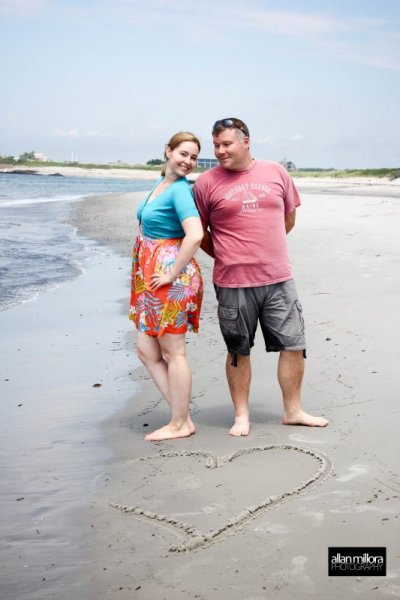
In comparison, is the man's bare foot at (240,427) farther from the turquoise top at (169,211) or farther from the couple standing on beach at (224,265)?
the turquoise top at (169,211)

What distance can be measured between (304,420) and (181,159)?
64.1 inches

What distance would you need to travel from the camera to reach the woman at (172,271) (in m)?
4.21

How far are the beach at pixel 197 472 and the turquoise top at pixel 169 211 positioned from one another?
1.17 metres

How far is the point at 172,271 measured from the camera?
4.23m

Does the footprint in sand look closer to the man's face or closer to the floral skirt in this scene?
the floral skirt

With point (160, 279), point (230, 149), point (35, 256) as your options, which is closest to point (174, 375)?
point (160, 279)

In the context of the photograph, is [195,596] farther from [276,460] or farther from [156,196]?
[156,196]

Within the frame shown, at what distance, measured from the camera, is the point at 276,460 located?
3.99 m

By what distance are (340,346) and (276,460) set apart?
2278 mm

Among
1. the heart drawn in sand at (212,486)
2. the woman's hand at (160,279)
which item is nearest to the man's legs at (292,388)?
the heart drawn in sand at (212,486)

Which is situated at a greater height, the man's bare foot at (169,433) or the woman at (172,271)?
the woman at (172,271)

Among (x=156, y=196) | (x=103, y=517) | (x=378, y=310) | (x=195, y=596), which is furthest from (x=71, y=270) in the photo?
(x=195, y=596)

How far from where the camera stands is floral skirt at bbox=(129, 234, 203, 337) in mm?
4305

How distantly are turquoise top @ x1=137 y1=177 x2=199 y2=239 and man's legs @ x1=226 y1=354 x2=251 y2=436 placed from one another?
2.70 ft
